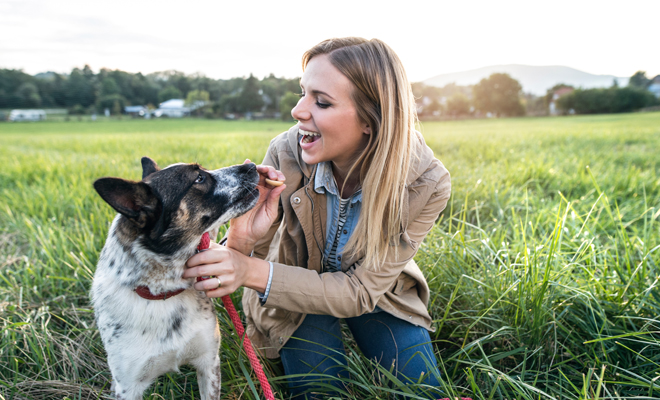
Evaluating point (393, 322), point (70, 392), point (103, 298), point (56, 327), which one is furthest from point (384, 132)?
point (56, 327)

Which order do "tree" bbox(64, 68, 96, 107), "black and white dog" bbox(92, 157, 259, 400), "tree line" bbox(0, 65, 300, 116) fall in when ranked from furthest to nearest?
"tree" bbox(64, 68, 96, 107)
"tree line" bbox(0, 65, 300, 116)
"black and white dog" bbox(92, 157, 259, 400)

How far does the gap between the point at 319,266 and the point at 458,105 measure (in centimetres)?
6027

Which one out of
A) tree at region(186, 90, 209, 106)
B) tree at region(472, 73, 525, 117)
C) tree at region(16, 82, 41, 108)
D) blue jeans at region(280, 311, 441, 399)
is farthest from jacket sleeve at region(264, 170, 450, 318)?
tree at region(16, 82, 41, 108)

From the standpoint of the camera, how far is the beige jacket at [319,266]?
192cm

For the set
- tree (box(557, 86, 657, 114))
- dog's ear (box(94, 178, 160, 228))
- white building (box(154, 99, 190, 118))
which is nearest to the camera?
dog's ear (box(94, 178, 160, 228))

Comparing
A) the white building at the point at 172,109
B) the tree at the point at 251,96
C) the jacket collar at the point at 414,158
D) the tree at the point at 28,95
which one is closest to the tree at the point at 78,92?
the tree at the point at 28,95

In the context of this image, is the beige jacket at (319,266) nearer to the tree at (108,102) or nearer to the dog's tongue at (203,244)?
the dog's tongue at (203,244)

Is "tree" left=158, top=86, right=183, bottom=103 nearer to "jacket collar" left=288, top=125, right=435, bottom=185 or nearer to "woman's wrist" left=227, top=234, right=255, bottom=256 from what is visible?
"jacket collar" left=288, top=125, right=435, bottom=185

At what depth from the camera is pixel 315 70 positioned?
6.68 feet

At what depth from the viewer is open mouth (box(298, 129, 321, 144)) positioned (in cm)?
209

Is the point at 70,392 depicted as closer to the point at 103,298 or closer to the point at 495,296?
the point at 103,298

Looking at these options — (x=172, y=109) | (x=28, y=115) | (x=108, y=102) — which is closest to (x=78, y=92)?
(x=108, y=102)

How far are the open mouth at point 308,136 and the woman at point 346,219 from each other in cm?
2

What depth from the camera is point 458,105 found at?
57.0 metres
